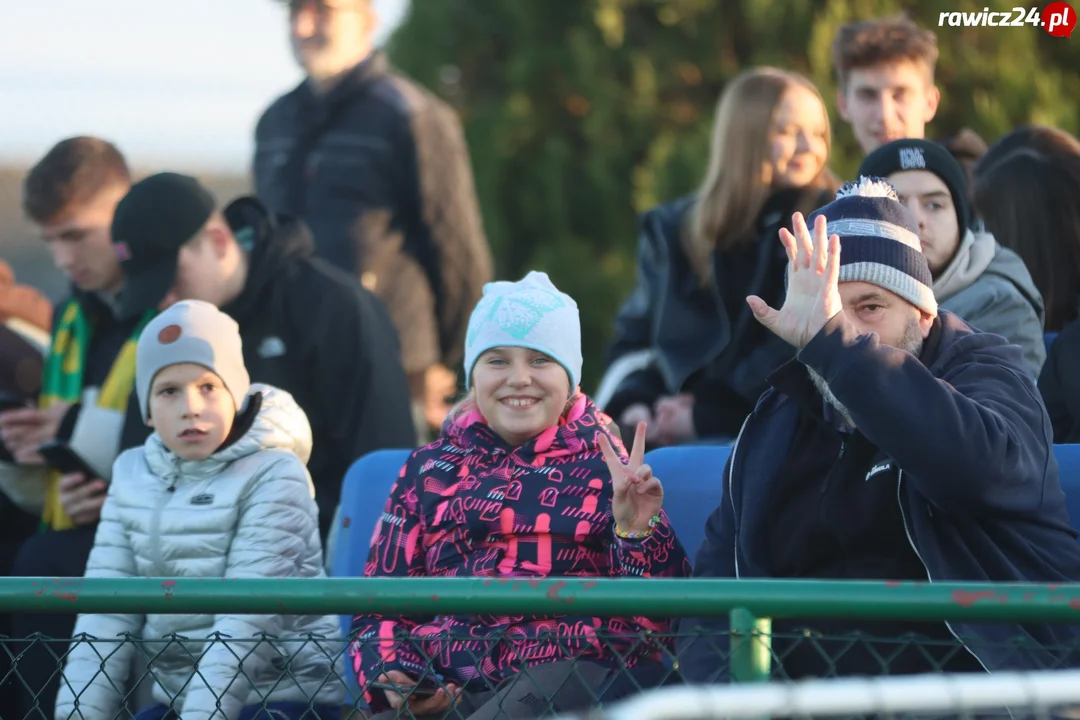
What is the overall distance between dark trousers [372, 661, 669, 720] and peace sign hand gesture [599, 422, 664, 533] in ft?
1.04

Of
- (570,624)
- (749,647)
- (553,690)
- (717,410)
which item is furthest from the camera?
(717,410)

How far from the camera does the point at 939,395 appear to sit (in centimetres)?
296

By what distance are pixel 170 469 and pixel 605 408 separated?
176 cm

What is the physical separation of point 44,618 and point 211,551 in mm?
946

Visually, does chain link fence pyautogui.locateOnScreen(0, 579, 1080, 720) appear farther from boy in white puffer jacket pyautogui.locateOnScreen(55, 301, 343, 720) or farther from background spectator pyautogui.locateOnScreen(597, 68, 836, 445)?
background spectator pyautogui.locateOnScreen(597, 68, 836, 445)

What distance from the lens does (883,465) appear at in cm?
317

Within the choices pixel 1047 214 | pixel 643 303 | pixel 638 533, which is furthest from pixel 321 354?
pixel 1047 214

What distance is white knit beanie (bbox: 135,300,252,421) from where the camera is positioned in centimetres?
413

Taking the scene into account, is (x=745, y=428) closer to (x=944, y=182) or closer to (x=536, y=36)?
(x=944, y=182)

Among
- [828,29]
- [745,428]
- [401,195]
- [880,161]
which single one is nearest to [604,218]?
[828,29]

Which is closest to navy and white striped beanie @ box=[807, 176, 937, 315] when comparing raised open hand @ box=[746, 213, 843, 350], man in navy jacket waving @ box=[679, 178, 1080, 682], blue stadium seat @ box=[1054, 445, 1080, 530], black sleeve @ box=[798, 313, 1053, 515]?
man in navy jacket waving @ box=[679, 178, 1080, 682]

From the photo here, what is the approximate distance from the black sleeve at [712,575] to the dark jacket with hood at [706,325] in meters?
1.30

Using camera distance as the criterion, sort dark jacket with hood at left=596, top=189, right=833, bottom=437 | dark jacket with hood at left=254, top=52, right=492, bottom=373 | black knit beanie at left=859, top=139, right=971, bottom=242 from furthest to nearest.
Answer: dark jacket with hood at left=254, top=52, right=492, bottom=373 → dark jacket with hood at left=596, top=189, right=833, bottom=437 → black knit beanie at left=859, top=139, right=971, bottom=242

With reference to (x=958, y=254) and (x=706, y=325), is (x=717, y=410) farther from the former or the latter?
(x=958, y=254)
